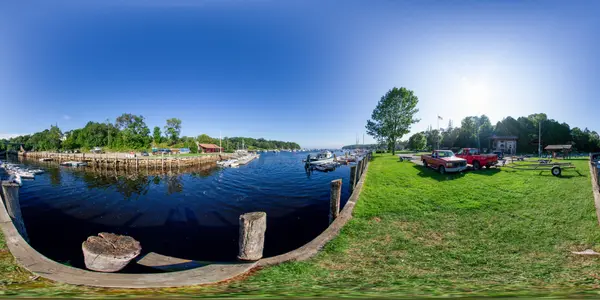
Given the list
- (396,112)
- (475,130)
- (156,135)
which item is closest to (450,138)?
(475,130)

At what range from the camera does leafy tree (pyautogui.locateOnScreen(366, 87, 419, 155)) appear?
30.6 m

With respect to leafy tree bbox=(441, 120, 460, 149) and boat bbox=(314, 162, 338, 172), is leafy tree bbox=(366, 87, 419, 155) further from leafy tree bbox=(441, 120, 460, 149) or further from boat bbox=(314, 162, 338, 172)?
leafy tree bbox=(441, 120, 460, 149)

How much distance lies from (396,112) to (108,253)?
33.5 meters

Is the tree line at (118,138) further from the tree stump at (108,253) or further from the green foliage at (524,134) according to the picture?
the green foliage at (524,134)

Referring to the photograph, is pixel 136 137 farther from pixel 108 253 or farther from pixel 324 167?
pixel 108 253

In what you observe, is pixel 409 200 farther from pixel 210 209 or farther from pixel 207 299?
pixel 210 209

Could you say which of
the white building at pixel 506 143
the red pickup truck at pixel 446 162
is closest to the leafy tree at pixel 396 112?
the red pickup truck at pixel 446 162

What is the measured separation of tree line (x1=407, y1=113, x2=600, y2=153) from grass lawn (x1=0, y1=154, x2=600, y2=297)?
43.4m

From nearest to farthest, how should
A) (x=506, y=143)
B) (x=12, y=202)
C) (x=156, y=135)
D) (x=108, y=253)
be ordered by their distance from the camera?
(x=108, y=253)
(x=12, y=202)
(x=506, y=143)
(x=156, y=135)

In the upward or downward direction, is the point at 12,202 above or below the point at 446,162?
below

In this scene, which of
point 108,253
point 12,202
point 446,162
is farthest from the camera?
point 446,162

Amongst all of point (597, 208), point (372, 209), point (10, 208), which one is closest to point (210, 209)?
point (10, 208)

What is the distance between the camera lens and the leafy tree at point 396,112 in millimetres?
30638

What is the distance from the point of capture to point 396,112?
31203 mm
